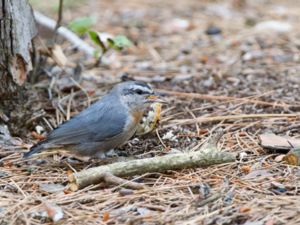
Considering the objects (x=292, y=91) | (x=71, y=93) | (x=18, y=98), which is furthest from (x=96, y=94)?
→ (x=292, y=91)

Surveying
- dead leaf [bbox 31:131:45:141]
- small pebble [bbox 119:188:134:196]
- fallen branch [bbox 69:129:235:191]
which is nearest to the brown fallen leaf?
fallen branch [bbox 69:129:235:191]

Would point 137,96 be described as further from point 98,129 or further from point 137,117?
point 98,129

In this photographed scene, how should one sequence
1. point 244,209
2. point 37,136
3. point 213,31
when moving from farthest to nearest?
point 213,31 → point 37,136 → point 244,209

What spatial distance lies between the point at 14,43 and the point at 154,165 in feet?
5.12

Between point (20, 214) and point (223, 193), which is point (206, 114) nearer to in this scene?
point (223, 193)

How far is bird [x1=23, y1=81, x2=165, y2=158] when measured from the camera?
187 inches

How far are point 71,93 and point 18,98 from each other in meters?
0.76

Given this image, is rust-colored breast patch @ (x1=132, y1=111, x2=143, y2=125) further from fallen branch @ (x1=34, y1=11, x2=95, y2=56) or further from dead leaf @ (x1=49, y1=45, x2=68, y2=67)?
fallen branch @ (x1=34, y1=11, x2=95, y2=56)

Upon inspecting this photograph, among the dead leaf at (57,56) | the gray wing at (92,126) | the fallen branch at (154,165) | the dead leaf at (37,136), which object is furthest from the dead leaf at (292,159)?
the dead leaf at (57,56)

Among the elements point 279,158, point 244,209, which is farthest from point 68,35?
point 244,209

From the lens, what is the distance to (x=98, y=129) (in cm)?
483

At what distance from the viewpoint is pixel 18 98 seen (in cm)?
528

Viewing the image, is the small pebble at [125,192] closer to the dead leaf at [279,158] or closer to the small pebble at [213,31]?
the dead leaf at [279,158]

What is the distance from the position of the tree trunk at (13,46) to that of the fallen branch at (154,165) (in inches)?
50.9
